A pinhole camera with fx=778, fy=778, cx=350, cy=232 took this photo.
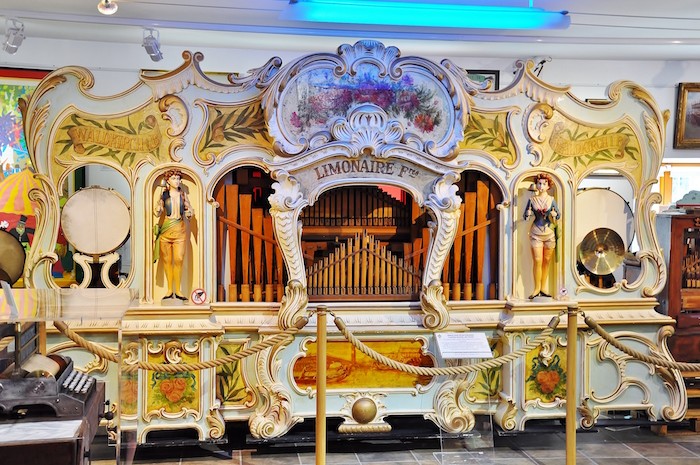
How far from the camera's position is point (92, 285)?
210 inches

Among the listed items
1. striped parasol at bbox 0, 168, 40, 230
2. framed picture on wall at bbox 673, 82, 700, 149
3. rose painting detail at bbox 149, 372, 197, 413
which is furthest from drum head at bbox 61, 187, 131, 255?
framed picture on wall at bbox 673, 82, 700, 149

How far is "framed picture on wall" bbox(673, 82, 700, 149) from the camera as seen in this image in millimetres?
7398

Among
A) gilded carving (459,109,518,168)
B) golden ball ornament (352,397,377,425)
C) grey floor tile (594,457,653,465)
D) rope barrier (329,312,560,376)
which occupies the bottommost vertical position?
grey floor tile (594,457,653,465)

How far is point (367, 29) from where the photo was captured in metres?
6.68

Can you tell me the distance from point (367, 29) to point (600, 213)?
8.25 feet

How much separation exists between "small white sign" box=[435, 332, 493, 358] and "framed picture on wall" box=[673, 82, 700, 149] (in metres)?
3.55

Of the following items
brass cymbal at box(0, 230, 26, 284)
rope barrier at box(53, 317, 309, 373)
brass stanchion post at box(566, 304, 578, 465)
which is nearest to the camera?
rope barrier at box(53, 317, 309, 373)

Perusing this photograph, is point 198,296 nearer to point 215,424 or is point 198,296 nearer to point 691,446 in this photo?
point 215,424

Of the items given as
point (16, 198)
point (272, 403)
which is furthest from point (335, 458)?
point (16, 198)

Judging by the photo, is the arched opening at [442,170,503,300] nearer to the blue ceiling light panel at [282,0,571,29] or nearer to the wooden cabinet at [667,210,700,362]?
the blue ceiling light panel at [282,0,571,29]

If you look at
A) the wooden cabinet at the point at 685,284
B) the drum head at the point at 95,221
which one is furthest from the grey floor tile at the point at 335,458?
the wooden cabinet at the point at 685,284

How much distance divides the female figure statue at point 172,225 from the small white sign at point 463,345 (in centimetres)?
182

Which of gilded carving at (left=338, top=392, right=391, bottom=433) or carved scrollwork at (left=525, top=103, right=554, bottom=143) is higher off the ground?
carved scrollwork at (left=525, top=103, right=554, bottom=143)

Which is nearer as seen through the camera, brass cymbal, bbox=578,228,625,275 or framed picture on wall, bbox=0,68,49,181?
brass cymbal, bbox=578,228,625,275
